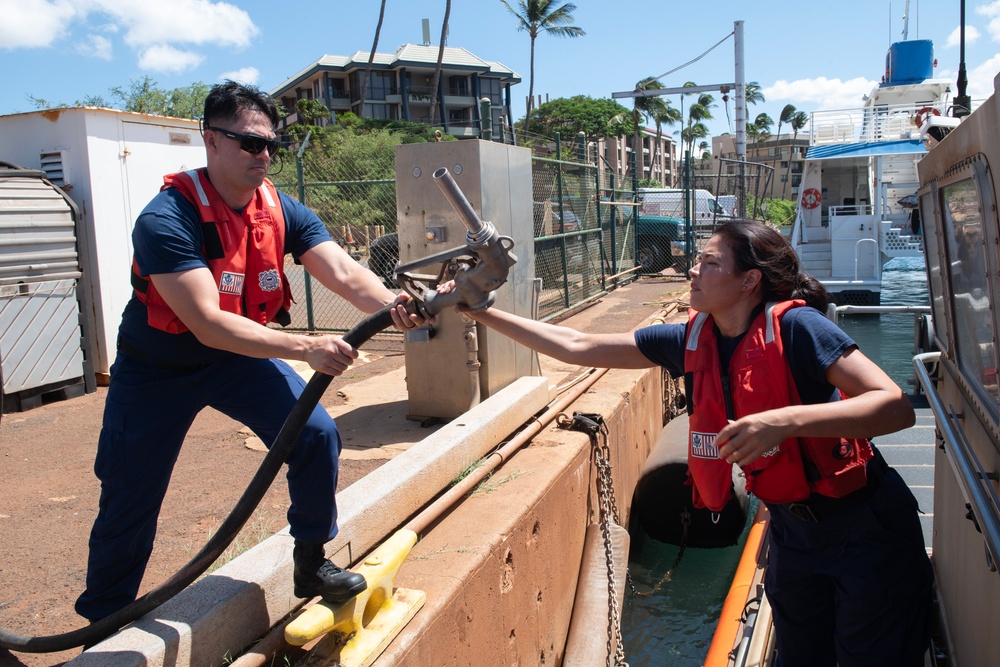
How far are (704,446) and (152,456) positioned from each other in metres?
1.92

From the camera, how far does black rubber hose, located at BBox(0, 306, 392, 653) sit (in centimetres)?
249

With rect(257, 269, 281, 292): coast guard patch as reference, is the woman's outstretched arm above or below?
below

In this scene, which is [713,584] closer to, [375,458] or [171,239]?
[375,458]

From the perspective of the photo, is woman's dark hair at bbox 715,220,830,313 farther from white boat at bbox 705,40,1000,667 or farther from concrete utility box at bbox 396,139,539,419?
concrete utility box at bbox 396,139,539,419

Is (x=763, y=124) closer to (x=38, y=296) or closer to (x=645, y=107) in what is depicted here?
(x=645, y=107)

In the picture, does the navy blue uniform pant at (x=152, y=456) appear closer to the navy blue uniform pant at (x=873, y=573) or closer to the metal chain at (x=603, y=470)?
the navy blue uniform pant at (x=873, y=573)

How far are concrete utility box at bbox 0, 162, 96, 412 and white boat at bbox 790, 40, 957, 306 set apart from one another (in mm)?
13860

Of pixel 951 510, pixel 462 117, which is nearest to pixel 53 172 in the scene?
pixel 951 510

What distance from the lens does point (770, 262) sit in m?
2.79

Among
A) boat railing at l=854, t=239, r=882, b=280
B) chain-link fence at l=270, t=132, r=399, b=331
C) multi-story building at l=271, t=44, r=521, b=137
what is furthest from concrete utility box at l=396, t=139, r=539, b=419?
multi-story building at l=271, t=44, r=521, b=137

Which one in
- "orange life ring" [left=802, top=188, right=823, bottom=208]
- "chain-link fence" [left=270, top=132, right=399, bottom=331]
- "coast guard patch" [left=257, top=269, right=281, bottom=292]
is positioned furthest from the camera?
"orange life ring" [left=802, top=188, right=823, bottom=208]

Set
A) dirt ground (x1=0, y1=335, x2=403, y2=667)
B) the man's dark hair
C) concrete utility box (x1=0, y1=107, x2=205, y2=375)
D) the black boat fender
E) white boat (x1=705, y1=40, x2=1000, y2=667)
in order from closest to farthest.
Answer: white boat (x1=705, y1=40, x2=1000, y2=667) → the man's dark hair → dirt ground (x1=0, y1=335, x2=403, y2=667) → the black boat fender → concrete utility box (x1=0, y1=107, x2=205, y2=375)

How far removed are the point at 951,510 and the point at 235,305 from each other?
3004mm

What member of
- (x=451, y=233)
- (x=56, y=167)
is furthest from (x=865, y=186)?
(x=56, y=167)
